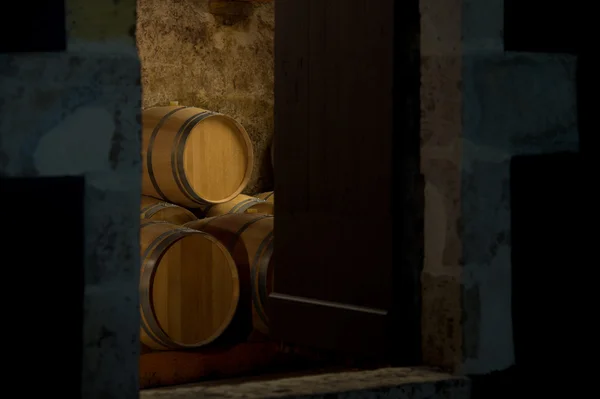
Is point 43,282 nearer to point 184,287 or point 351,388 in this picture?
point 351,388

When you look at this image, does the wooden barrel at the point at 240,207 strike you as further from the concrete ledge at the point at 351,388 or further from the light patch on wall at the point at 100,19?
the light patch on wall at the point at 100,19

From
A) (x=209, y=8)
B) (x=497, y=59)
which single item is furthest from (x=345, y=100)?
(x=209, y=8)

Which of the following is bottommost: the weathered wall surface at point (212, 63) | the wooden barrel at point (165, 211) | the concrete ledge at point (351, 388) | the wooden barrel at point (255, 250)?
the concrete ledge at point (351, 388)

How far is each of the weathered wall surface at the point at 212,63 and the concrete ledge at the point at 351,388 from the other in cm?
460

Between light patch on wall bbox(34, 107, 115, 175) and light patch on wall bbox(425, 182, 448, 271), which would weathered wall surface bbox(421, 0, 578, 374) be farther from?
light patch on wall bbox(34, 107, 115, 175)

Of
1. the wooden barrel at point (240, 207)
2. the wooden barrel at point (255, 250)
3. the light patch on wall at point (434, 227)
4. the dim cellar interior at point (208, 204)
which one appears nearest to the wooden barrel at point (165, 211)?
the dim cellar interior at point (208, 204)

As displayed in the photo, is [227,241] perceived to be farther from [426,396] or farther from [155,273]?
[426,396]

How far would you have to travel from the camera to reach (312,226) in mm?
4027

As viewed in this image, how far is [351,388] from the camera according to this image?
3.02 metres

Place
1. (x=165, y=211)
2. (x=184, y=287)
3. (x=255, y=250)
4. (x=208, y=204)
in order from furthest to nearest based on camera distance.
Result: (x=208, y=204) < (x=165, y=211) < (x=255, y=250) < (x=184, y=287)

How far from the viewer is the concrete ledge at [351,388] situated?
9.62 ft

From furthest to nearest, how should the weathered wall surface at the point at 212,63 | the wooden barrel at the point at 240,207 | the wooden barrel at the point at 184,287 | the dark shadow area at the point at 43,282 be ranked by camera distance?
1. the weathered wall surface at the point at 212,63
2. the wooden barrel at the point at 240,207
3. the wooden barrel at the point at 184,287
4. the dark shadow area at the point at 43,282

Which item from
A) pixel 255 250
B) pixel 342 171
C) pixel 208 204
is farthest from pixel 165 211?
pixel 342 171

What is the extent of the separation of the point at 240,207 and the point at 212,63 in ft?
6.81
